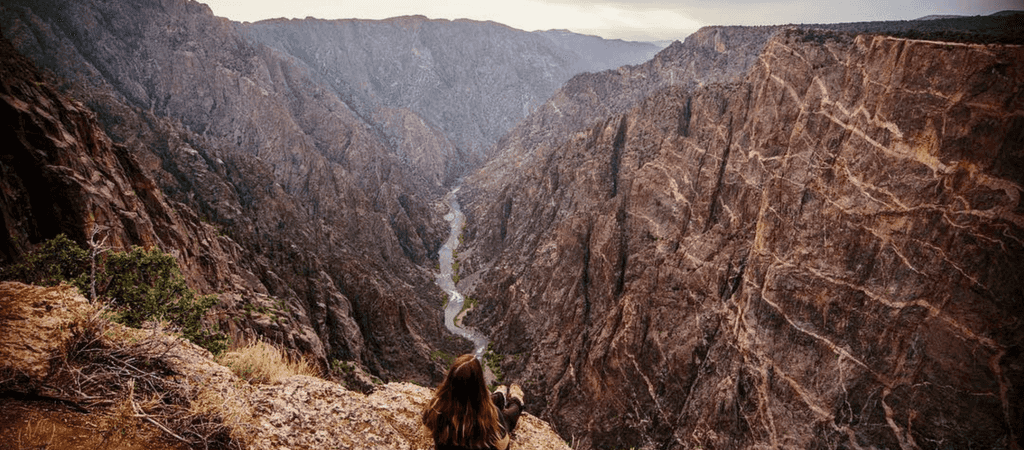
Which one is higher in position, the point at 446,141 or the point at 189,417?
the point at 189,417

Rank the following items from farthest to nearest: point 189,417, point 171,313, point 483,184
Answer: point 483,184
point 171,313
point 189,417

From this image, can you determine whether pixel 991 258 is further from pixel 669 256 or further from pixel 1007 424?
pixel 669 256

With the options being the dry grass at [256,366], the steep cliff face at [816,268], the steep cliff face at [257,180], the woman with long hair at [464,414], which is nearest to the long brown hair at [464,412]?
the woman with long hair at [464,414]

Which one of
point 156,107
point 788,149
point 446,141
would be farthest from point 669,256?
point 446,141

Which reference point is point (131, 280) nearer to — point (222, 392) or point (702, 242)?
point (222, 392)

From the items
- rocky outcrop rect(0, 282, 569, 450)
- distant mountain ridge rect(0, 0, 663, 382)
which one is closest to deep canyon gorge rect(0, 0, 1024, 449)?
distant mountain ridge rect(0, 0, 663, 382)

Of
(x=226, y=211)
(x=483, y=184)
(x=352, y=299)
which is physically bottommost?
(x=483, y=184)

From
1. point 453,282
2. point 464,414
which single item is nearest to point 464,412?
point 464,414
